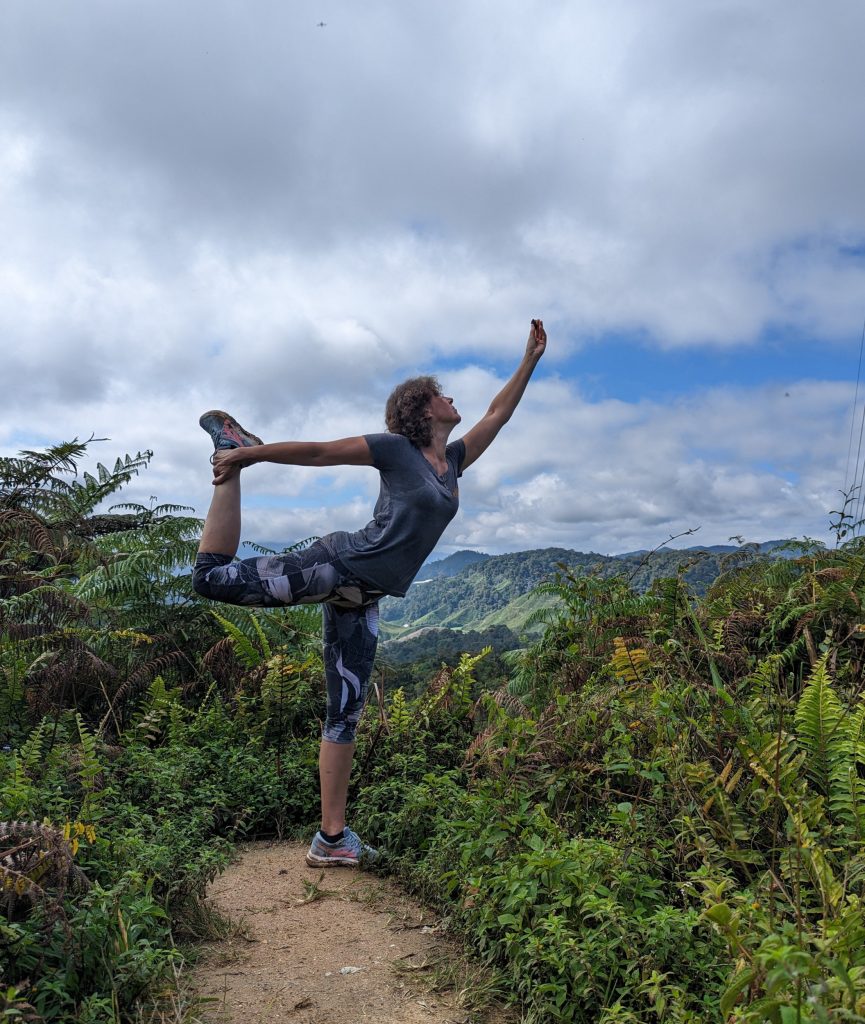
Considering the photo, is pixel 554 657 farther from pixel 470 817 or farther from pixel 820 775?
pixel 820 775

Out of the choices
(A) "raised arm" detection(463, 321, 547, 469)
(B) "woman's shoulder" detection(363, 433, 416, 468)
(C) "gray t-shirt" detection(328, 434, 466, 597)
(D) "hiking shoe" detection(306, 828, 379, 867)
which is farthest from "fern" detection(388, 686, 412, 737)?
(B) "woman's shoulder" detection(363, 433, 416, 468)

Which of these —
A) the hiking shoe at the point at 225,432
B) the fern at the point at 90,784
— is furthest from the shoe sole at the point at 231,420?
the fern at the point at 90,784

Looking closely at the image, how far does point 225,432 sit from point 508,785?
2406mm

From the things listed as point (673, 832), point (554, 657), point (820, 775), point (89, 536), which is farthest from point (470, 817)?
point (89, 536)

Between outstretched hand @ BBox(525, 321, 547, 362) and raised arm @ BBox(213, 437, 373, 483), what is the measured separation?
4.87 ft

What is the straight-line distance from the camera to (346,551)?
13.5ft

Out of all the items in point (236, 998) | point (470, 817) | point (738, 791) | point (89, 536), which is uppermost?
point (89, 536)

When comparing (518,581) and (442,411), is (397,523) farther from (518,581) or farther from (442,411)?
(518,581)

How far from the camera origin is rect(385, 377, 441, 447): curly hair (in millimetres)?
4297

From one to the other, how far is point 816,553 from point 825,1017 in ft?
16.8

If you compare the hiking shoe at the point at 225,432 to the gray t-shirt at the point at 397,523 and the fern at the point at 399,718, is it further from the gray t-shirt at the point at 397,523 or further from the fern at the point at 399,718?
the fern at the point at 399,718

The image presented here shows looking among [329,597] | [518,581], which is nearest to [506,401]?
[329,597]

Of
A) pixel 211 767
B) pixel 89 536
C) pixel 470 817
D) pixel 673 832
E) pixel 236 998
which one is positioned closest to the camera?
pixel 236 998

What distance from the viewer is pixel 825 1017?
1704 mm
